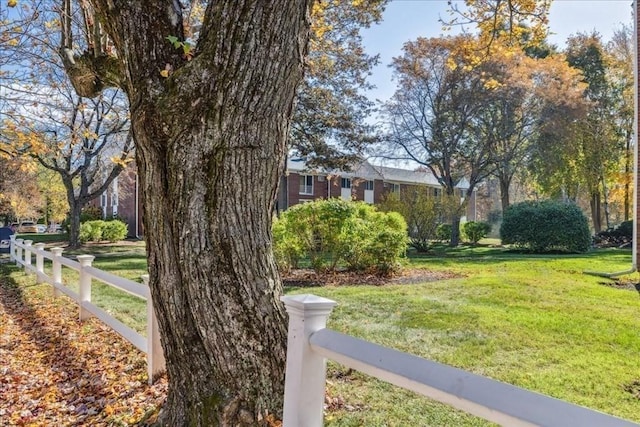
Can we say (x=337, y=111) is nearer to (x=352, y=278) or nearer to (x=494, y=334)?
(x=352, y=278)

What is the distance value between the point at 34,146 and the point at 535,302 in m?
8.54

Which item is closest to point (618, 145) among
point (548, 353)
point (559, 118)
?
point (559, 118)

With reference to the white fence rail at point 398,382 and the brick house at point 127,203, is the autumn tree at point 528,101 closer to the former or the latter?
the brick house at point 127,203

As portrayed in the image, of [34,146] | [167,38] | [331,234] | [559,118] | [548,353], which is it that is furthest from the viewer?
[559,118]

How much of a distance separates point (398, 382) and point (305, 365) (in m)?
0.62

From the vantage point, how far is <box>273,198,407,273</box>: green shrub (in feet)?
33.9

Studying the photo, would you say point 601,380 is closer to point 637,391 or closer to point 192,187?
point 637,391

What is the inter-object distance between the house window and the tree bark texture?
100ft

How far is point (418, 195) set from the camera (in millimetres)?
19375

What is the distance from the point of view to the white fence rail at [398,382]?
1.15m

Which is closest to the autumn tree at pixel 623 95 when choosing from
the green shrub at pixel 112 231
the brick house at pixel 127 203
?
the brick house at pixel 127 203

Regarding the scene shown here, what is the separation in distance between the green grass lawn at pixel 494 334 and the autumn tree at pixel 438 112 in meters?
14.7

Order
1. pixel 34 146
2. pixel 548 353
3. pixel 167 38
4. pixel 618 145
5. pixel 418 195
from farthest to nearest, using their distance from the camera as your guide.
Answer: pixel 618 145 < pixel 418 195 < pixel 34 146 < pixel 548 353 < pixel 167 38

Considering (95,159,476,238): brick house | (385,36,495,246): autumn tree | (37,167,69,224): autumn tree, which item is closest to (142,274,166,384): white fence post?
(385,36,495,246): autumn tree
